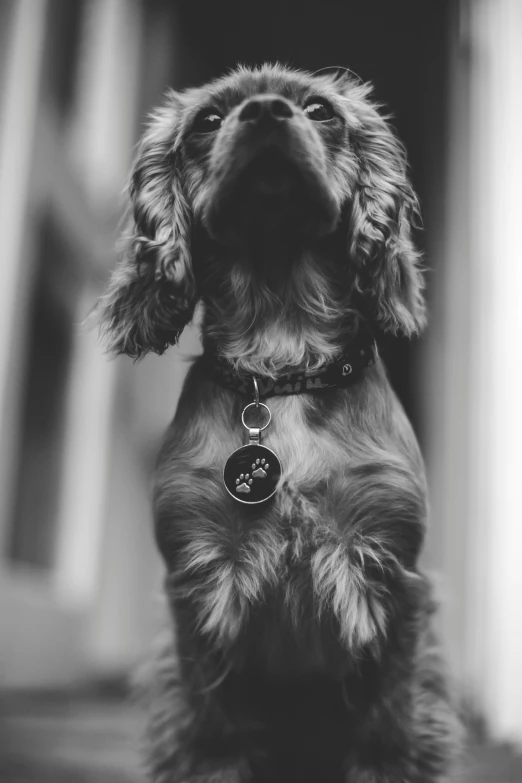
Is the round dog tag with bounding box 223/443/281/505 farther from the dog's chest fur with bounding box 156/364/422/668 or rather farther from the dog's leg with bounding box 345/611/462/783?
the dog's leg with bounding box 345/611/462/783

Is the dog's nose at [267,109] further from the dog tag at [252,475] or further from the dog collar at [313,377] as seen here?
the dog tag at [252,475]

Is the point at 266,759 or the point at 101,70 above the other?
the point at 101,70

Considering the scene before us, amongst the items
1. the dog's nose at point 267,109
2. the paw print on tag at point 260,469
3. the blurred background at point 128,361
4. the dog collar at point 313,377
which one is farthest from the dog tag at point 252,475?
the dog's nose at point 267,109

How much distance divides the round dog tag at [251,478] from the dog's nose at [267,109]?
478mm

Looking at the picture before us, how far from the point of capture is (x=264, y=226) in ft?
4.32

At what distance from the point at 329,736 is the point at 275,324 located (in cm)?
67

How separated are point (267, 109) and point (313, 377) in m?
0.40

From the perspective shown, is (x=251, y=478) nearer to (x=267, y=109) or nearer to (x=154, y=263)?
(x=154, y=263)

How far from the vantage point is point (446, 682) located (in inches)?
62.3

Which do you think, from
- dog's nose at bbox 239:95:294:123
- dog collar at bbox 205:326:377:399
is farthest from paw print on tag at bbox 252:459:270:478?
dog's nose at bbox 239:95:294:123

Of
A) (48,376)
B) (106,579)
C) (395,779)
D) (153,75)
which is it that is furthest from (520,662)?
(153,75)

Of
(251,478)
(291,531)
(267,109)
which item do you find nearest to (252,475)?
(251,478)

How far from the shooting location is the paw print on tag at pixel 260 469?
1.22m

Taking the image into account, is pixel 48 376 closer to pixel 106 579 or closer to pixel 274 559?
pixel 106 579
